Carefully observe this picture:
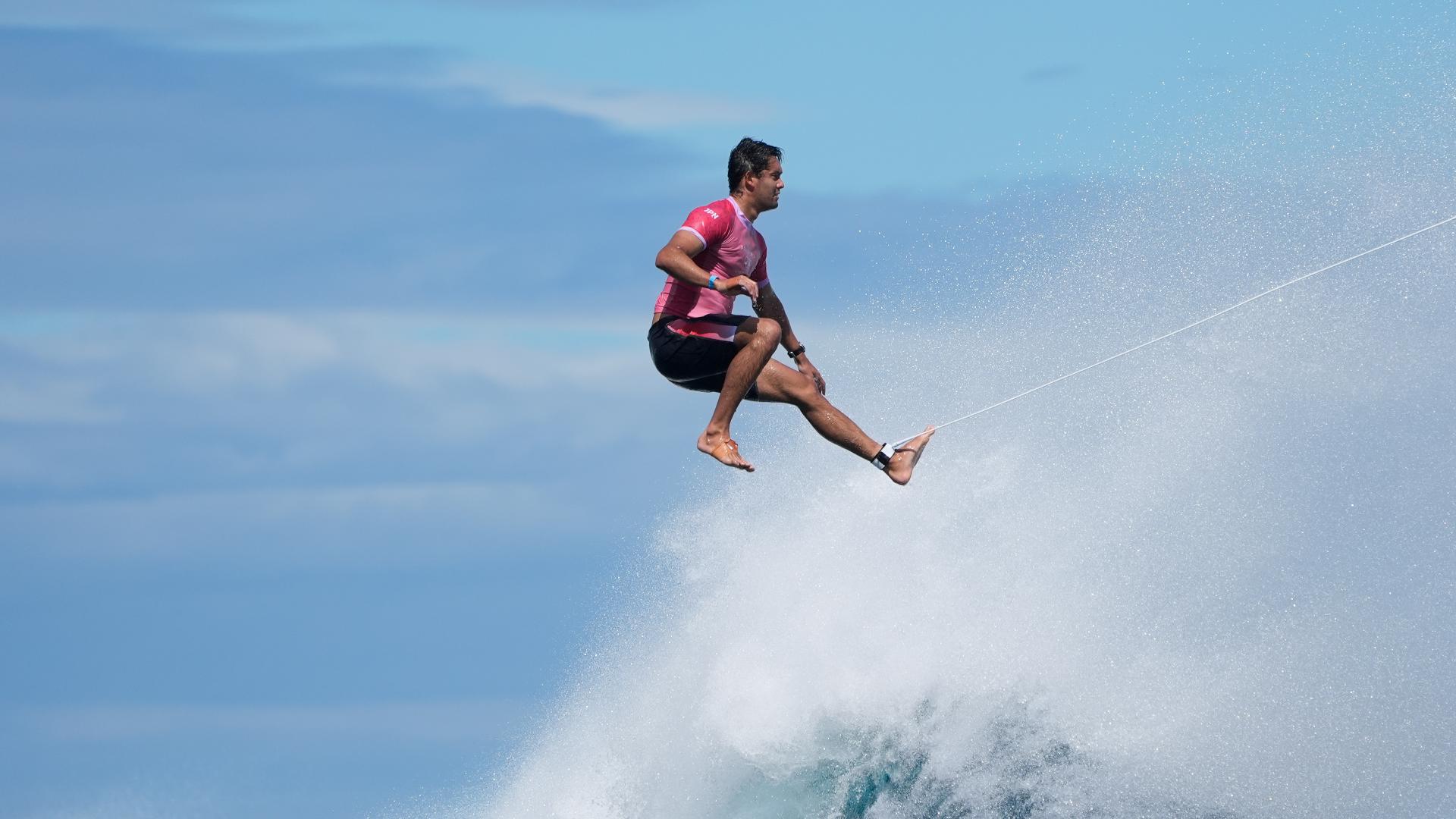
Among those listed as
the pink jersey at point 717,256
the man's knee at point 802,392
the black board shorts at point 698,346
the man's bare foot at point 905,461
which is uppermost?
the pink jersey at point 717,256

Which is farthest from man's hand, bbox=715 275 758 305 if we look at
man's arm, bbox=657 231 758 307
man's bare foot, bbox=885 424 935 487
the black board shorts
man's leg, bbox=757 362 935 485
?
man's bare foot, bbox=885 424 935 487

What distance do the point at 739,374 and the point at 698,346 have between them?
0.41 meters

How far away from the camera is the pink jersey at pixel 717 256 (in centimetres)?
1291

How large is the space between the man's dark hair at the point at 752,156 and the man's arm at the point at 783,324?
1.26 metres

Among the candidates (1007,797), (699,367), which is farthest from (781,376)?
(1007,797)

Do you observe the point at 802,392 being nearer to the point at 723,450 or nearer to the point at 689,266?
the point at 723,450

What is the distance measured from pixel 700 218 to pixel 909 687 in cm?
760

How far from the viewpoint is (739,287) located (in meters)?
12.5

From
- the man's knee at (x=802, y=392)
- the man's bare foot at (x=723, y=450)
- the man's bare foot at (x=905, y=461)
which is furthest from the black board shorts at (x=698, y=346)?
the man's bare foot at (x=905, y=461)

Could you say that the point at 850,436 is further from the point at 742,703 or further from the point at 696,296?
the point at 742,703

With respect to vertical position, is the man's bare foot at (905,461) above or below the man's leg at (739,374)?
below

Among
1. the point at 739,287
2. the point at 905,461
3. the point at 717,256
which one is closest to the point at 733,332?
the point at 717,256

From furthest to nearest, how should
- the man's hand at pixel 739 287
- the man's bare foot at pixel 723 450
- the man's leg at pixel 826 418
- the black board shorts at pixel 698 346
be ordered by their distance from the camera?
the black board shorts at pixel 698 346
the man's leg at pixel 826 418
the man's bare foot at pixel 723 450
the man's hand at pixel 739 287

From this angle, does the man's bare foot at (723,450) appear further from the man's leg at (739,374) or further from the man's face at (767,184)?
the man's face at (767,184)
